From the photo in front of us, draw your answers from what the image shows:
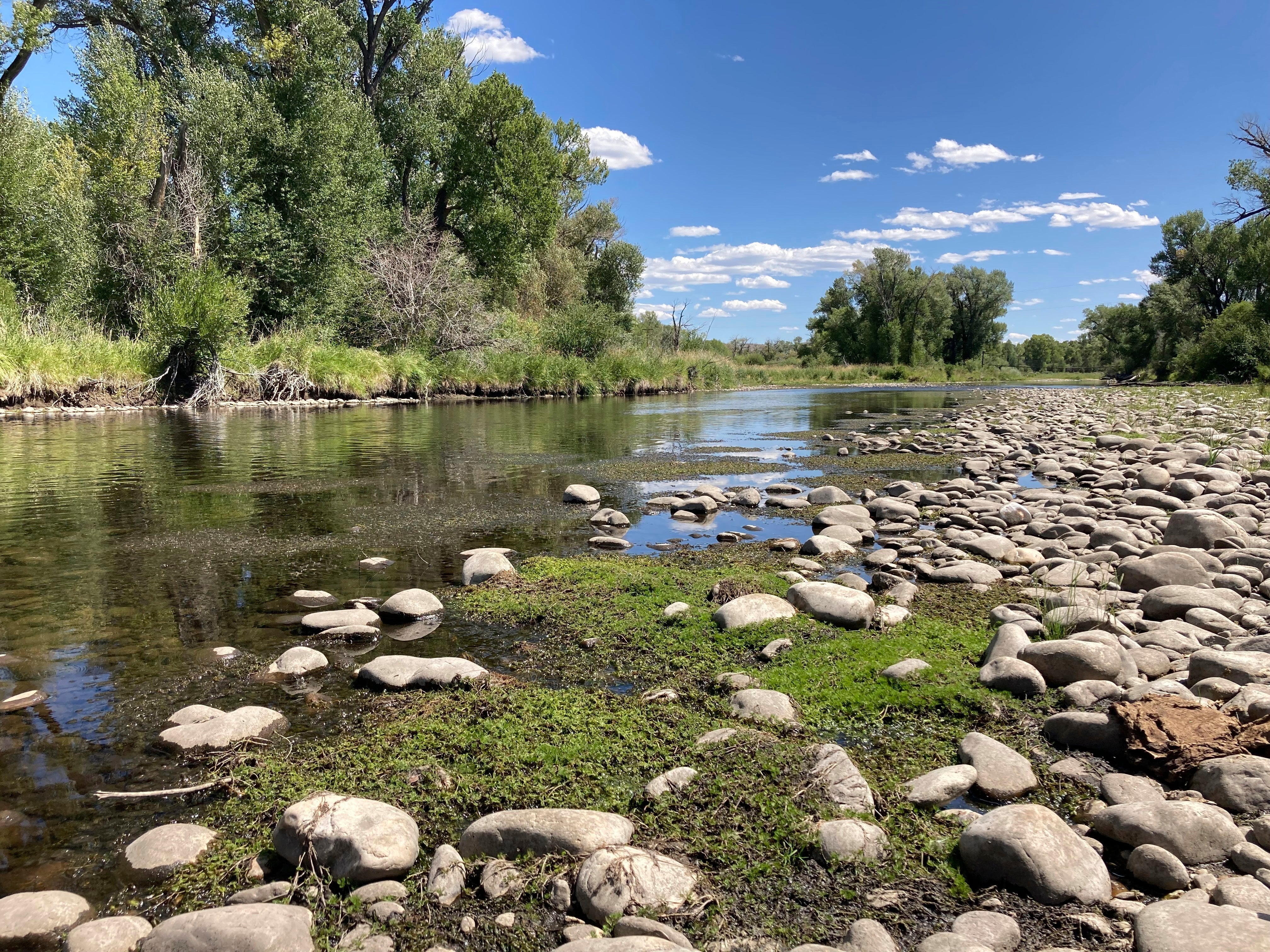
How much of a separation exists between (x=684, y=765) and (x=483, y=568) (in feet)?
11.8

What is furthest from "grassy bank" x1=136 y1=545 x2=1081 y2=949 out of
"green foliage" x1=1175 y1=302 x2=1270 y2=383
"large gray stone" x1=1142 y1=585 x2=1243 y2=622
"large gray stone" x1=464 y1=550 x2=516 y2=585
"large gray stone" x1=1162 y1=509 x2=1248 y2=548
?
"green foliage" x1=1175 y1=302 x2=1270 y2=383

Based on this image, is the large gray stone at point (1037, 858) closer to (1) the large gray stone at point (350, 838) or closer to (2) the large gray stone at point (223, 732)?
(1) the large gray stone at point (350, 838)

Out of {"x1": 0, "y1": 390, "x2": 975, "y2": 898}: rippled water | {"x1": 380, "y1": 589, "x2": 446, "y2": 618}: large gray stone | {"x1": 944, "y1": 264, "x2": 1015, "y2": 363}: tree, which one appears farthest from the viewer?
{"x1": 944, "y1": 264, "x2": 1015, "y2": 363}: tree

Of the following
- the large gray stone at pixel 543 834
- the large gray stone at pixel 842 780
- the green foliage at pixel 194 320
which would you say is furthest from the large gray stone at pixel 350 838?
the green foliage at pixel 194 320

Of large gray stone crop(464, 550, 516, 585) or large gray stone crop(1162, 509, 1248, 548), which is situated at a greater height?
large gray stone crop(1162, 509, 1248, 548)

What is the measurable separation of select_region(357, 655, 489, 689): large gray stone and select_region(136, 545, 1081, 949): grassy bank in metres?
0.14

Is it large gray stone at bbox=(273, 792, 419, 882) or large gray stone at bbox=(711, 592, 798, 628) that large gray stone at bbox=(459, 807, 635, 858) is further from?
large gray stone at bbox=(711, 592, 798, 628)

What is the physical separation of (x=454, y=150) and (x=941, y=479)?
133 ft

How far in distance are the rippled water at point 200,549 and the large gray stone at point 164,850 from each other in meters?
0.08

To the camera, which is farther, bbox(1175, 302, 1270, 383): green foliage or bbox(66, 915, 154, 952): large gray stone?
bbox(1175, 302, 1270, 383): green foliage

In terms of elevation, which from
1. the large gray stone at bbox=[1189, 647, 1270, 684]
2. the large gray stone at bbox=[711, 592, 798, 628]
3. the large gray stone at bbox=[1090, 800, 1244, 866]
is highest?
the large gray stone at bbox=[1189, 647, 1270, 684]

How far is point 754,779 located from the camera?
321cm

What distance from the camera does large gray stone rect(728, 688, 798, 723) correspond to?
12.7 ft

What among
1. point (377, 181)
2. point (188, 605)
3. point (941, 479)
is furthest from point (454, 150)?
point (188, 605)
